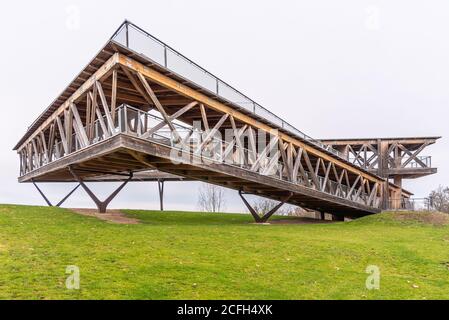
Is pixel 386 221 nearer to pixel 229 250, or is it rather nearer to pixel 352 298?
pixel 229 250

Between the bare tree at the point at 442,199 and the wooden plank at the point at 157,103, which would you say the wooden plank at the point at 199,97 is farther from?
the bare tree at the point at 442,199

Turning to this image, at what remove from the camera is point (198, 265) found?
8039mm

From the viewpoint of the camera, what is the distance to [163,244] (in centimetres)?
1027

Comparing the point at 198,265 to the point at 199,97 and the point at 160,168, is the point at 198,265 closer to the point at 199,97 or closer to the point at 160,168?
the point at 160,168

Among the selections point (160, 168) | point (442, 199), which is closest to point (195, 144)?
point (160, 168)

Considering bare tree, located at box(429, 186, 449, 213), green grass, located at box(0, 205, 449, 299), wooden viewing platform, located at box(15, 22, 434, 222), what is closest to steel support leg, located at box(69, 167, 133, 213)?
wooden viewing platform, located at box(15, 22, 434, 222)

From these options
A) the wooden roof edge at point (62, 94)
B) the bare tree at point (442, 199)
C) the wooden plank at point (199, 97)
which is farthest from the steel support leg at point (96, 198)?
the bare tree at point (442, 199)

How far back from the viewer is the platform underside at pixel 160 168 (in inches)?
528

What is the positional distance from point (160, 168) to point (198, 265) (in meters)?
9.15

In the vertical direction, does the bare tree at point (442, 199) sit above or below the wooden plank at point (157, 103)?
below

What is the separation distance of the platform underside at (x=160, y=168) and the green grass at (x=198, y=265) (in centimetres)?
335

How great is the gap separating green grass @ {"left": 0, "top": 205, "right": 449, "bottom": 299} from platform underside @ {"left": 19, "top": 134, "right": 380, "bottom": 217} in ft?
11.0

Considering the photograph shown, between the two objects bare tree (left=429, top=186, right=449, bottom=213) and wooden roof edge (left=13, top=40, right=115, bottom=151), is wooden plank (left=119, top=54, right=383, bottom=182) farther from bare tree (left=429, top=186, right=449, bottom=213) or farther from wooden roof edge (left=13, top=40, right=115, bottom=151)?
bare tree (left=429, top=186, right=449, bottom=213)

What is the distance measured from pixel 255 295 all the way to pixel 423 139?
39.3 m
